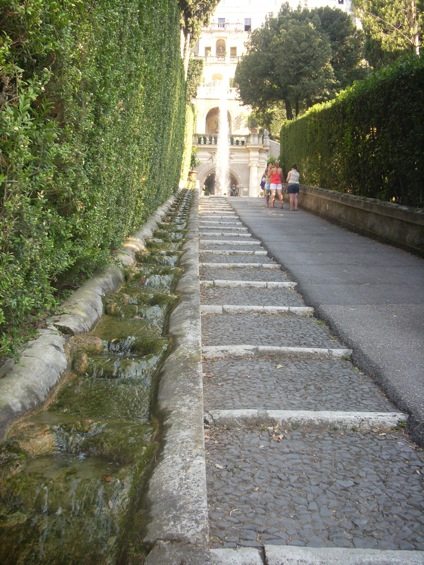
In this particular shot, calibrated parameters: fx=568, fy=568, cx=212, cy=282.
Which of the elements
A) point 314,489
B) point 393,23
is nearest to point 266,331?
point 314,489

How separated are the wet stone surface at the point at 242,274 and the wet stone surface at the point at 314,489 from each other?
13.8 ft

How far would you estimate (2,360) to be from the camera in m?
3.28

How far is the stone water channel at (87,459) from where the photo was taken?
88.4 inches

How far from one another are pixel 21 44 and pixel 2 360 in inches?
69.2

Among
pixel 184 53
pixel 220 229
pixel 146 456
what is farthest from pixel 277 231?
pixel 184 53

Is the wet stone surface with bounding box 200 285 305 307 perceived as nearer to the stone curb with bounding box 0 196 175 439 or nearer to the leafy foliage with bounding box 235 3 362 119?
the stone curb with bounding box 0 196 175 439

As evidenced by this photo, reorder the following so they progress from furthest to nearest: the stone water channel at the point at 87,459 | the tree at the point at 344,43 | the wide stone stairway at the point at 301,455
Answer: the tree at the point at 344,43 → the wide stone stairway at the point at 301,455 → the stone water channel at the point at 87,459

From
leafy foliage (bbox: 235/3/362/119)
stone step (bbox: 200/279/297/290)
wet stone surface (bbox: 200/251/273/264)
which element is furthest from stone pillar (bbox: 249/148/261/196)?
stone step (bbox: 200/279/297/290)

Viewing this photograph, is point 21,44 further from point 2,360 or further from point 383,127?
point 383,127

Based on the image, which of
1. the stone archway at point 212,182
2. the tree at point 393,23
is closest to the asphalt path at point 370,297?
the tree at point 393,23

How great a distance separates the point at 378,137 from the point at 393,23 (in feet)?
65.0

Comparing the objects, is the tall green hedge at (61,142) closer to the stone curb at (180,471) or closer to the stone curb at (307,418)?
the stone curb at (180,471)

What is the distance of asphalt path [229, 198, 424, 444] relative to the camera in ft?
13.5

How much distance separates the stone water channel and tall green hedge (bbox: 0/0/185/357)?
48 cm
